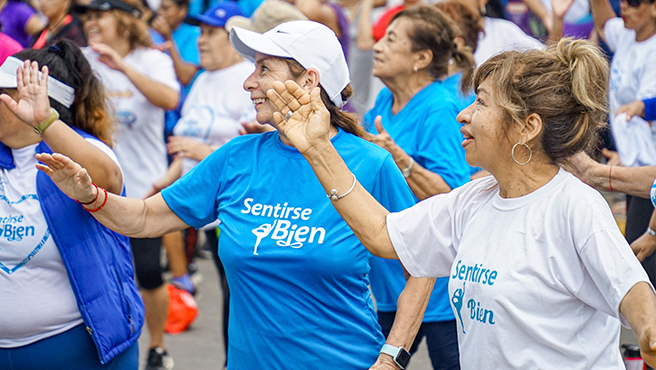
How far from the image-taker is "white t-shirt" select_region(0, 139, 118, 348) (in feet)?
9.20

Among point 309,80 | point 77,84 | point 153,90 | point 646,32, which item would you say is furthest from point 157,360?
point 646,32

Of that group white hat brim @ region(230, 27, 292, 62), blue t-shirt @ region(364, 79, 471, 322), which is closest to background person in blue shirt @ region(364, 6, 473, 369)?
blue t-shirt @ region(364, 79, 471, 322)

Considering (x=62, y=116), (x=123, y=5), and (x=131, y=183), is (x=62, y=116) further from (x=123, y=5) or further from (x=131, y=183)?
(x=123, y=5)

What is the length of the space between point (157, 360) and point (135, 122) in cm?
160

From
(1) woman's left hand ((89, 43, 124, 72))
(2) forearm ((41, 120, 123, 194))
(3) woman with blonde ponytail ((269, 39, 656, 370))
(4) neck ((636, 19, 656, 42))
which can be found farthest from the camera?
(1) woman's left hand ((89, 43, 124, 72))

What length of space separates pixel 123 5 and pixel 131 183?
1.25 m

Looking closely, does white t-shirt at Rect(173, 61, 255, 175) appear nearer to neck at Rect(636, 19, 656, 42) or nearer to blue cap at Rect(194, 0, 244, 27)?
blue cap at Rect(194, 0, 244, 27)

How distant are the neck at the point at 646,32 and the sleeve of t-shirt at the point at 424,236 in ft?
9.15

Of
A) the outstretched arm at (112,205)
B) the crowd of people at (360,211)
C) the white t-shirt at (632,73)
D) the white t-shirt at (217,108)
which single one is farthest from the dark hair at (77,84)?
the white t-shirt at (632,73)

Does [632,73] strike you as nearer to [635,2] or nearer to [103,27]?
[635,2]

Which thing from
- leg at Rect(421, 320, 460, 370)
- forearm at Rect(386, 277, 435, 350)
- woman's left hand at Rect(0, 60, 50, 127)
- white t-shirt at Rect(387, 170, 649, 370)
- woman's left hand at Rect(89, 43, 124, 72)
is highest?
white t-shirt at Rect(387, 170, 649, 370)

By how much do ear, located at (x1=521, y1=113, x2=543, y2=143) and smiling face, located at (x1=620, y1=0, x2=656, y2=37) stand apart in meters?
2.73

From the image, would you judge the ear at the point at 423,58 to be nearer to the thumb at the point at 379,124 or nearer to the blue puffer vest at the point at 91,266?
the thumb at the point at 379,124

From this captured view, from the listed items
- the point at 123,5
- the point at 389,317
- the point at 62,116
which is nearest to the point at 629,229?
the point at 389,317
